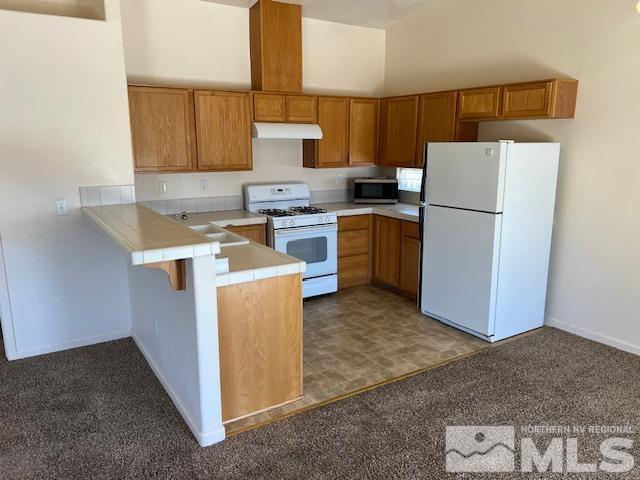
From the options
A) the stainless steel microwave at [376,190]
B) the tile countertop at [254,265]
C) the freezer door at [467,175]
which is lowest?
the tile countertop at [254,265]

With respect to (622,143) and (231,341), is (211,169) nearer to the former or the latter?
(231,341)

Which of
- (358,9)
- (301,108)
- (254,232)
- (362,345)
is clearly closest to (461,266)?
(362,345)

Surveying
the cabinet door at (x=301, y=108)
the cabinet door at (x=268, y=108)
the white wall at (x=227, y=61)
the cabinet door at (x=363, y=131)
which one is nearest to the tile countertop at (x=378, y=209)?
the white wall at (x=227, y=61)

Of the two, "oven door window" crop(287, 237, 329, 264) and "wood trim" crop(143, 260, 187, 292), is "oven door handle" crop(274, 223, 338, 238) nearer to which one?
"oven door window" crop(287, 237, 329, 264)

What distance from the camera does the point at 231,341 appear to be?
259cm

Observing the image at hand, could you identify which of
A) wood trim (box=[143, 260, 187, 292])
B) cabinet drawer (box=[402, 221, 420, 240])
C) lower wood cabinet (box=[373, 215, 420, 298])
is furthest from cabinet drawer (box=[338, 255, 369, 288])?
wood trim (box=[143, 260, 187, 292])

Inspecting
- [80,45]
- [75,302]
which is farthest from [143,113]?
[75,302]

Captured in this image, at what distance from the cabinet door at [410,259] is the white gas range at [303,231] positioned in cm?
71

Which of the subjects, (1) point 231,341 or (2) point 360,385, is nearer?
(1) point 231,341

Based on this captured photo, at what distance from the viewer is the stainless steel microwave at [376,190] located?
17.5 ft

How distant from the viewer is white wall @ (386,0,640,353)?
344 cm

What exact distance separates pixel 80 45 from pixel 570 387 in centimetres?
418

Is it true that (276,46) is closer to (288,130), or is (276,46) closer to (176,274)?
(288,130)

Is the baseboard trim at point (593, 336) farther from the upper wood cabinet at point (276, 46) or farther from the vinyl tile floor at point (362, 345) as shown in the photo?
the upper wood cabinet at point (276, 46)
